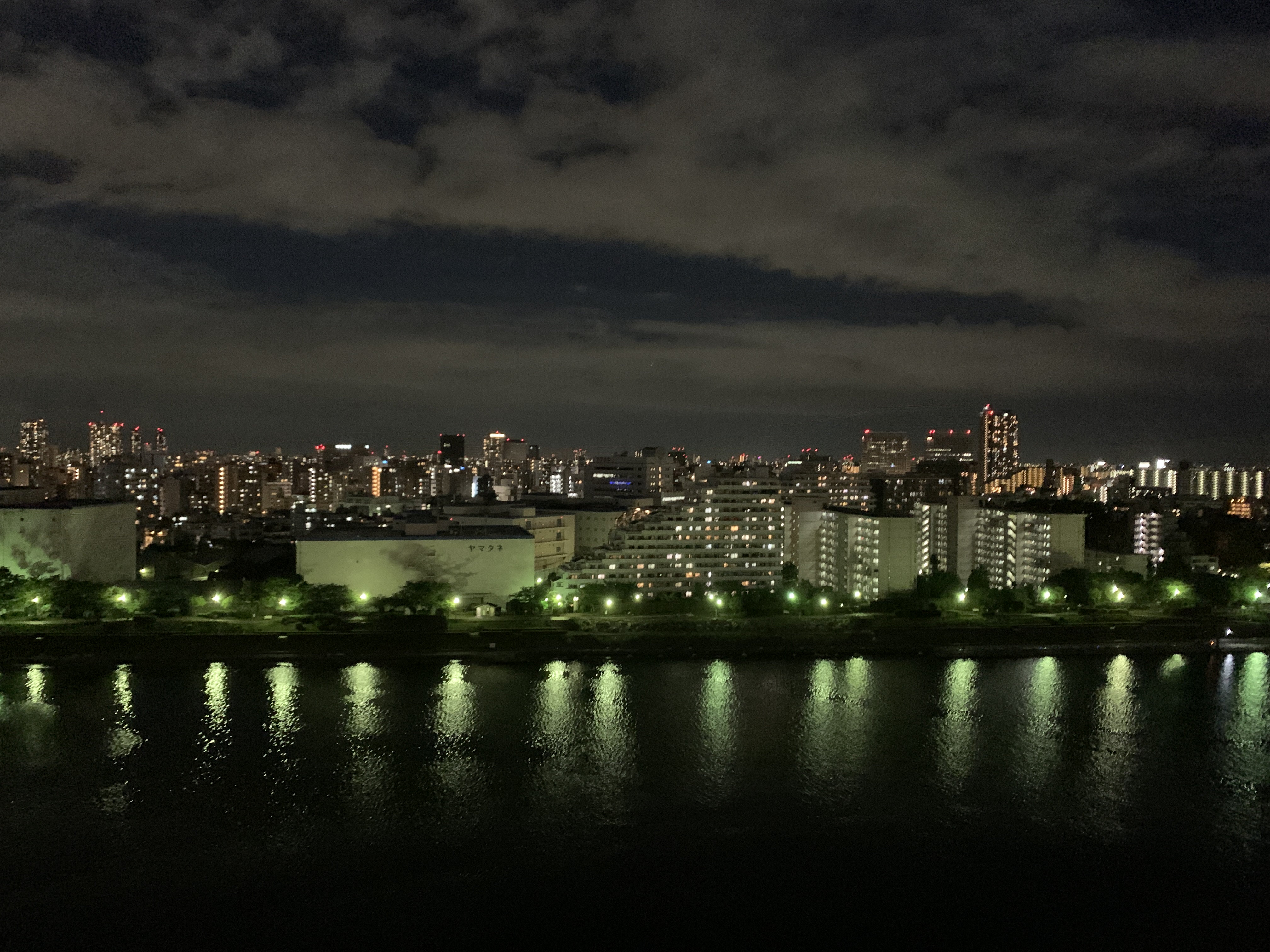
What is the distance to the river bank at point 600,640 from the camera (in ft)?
29.6

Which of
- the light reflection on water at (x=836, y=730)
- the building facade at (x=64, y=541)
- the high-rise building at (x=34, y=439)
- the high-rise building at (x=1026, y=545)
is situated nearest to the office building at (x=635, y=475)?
the high-rise building at (x=1026, y=545)

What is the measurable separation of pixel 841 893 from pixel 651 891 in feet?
3.09

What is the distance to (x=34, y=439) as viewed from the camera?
3381cm

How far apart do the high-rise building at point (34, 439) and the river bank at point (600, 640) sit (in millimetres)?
28205

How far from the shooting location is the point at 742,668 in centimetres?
902

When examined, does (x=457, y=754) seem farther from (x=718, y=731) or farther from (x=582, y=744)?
(x=718, y=731)

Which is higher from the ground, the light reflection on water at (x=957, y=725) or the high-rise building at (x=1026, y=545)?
the high-rise building at (x=1026, y=545)

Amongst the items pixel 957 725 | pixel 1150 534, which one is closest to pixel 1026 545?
pixel 1150 534

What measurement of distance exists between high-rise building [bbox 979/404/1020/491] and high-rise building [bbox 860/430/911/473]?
2944mm

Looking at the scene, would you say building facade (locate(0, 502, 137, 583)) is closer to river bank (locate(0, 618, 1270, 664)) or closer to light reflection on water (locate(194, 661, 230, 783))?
river bank (locate(0, 618, 1270, 664))

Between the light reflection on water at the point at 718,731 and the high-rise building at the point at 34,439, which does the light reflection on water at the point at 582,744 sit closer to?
the light reflection on water at the point at 718,731

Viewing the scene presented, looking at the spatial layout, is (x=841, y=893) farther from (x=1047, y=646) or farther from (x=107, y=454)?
(x=107, y=454)

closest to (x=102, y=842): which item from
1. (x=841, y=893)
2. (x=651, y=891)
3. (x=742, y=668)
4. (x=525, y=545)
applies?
(x=651, y=891)

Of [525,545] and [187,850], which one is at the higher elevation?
[525,545]
